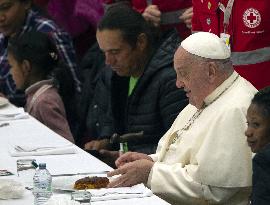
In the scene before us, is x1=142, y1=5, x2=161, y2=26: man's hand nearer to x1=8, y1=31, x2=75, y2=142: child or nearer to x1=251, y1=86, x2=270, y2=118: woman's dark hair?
x1=8, y1=31, x2=75, y2=142: child

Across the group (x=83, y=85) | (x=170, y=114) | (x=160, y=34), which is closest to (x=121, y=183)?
(x=170, y=114)

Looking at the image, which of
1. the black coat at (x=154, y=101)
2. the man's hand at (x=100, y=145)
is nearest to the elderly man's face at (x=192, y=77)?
the black coat at (x=154, y=101)

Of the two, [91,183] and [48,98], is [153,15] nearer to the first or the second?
[48,98]

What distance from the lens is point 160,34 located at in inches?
261

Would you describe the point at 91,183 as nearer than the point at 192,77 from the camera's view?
Yes

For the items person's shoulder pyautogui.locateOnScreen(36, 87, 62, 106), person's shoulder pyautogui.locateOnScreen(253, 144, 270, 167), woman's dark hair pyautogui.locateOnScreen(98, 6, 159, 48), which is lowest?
person's shoulder pyautogui.locateOnScreen(36, 87, 62, 106)

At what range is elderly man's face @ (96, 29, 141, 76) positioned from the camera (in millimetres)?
6395

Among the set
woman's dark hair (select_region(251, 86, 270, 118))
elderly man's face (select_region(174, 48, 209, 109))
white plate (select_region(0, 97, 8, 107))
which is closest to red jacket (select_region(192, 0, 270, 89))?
elderly man's face (select_region(174, 48, 209, 109))

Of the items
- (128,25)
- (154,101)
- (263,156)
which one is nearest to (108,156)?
(154,101)

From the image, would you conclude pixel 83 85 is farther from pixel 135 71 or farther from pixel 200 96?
pixel 200 96

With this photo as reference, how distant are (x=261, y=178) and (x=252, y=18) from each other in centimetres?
165

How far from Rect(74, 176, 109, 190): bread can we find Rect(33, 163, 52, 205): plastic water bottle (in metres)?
0.15

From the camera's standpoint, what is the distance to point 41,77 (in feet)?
24.2

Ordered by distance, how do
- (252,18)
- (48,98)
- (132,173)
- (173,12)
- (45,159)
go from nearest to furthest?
(132,173) → (45,159) → (252,18) → (48,98) → (173,12)
